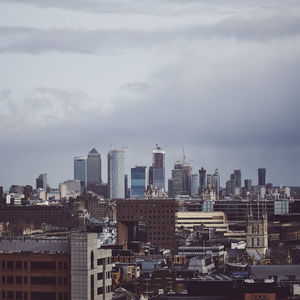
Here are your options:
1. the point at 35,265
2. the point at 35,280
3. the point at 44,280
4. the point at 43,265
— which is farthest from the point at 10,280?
the point at 43,265

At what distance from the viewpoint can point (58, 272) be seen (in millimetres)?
97062

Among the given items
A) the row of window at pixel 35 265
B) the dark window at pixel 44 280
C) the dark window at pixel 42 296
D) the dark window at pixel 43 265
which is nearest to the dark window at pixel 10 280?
the row of window at pixel 35 265

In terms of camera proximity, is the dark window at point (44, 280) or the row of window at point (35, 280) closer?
the row of window at point (35, 280)

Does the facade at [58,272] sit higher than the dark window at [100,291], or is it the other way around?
the facade at [58,272]

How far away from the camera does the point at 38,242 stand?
100 meters

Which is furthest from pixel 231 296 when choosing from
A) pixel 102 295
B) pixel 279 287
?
pixel 102 295

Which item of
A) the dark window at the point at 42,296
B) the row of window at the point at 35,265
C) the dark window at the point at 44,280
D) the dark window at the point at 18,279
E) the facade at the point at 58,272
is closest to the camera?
the facade at the point at 58,272

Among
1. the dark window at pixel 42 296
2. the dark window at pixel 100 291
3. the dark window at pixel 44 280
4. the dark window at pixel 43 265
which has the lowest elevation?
the dark window at pixel 42 296

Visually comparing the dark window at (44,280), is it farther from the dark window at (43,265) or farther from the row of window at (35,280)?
the dark window at (43,265)

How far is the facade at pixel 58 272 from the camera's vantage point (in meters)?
96.2

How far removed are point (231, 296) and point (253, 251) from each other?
7510 cm

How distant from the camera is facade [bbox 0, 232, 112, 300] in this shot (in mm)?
96188

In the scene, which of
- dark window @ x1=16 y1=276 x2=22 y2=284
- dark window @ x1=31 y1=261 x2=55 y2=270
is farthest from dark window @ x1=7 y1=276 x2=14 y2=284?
dark window @ x1=31 y1=261 x2=55 y2=270

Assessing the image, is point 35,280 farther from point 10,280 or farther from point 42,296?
point 10,280
